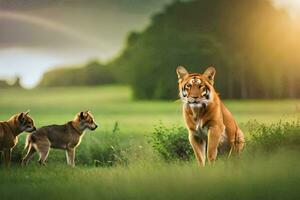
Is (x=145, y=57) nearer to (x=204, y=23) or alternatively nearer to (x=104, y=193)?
(x=204, y=23)

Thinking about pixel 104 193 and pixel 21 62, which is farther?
pixel 21 62

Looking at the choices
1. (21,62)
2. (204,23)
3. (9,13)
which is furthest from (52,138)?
(204,23)

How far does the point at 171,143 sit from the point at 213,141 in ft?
1.83

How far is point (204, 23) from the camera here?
15.4 ft

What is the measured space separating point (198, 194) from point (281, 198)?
414 millimetres

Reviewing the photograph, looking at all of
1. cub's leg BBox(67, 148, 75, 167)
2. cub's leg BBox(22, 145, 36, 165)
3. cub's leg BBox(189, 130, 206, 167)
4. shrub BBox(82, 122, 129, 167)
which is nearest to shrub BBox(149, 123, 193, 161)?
shrub BBox(82, 122, 129, 167)

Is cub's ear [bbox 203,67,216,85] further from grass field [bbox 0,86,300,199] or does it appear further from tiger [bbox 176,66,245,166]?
grass field [bbox 0,86,300,199]

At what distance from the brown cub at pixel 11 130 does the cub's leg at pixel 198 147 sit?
97 cm

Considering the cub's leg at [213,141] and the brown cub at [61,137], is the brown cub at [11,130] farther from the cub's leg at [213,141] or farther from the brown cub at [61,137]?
the cub's leg at [213,141]

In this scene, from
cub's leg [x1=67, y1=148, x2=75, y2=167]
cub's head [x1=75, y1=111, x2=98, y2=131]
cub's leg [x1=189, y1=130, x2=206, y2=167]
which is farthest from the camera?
cub's head [x1=75, y1=111, x2=98, y2=131]

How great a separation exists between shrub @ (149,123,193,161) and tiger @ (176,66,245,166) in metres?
0.36

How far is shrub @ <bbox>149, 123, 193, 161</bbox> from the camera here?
14.5 ft

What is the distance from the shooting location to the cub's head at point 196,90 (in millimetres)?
3861

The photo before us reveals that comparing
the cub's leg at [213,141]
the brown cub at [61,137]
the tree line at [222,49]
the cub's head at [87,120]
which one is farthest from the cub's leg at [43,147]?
the cub's leg at [213,141]
